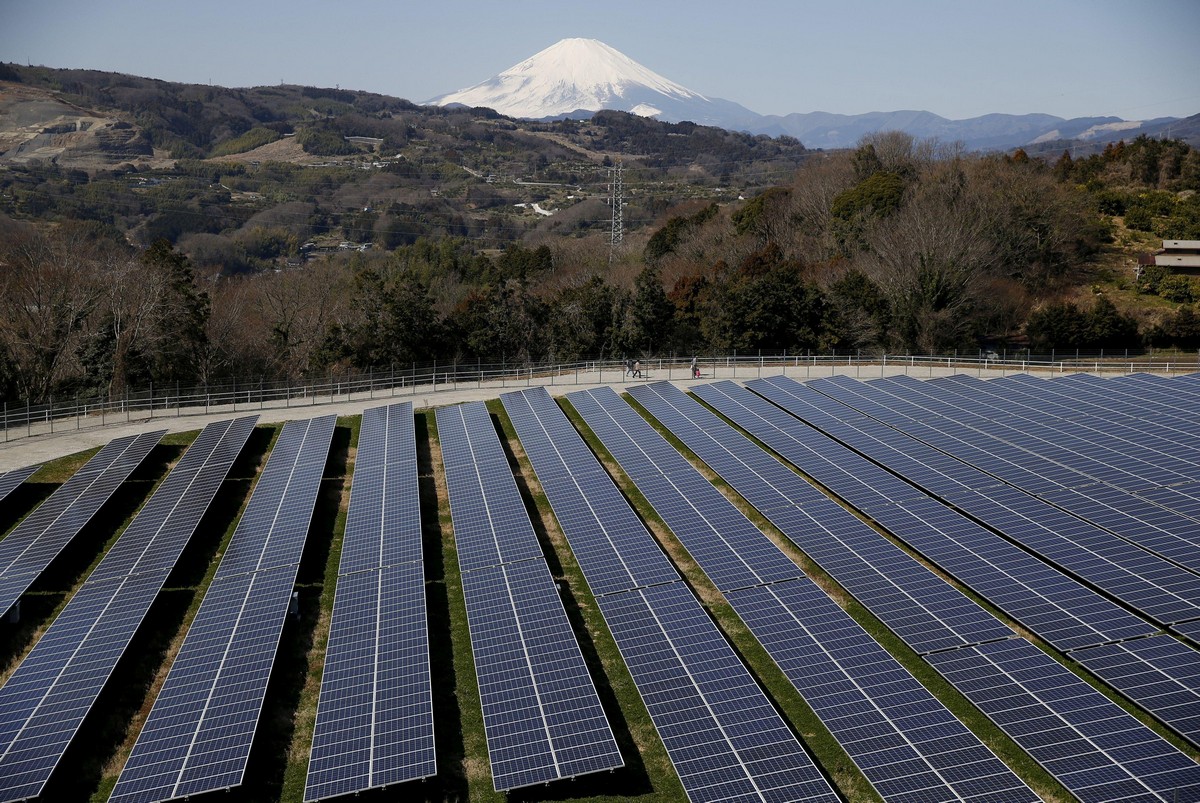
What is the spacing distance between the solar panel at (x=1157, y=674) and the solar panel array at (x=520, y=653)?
33.7 feet

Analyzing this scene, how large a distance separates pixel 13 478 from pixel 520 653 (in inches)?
Answer: 900

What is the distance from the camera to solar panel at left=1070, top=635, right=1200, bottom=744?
16.6 m

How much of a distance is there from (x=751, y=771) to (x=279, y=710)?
1085 centimetres

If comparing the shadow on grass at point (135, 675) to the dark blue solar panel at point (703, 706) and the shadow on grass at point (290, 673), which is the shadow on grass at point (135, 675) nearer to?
the shadow on grass at point (290, 673)

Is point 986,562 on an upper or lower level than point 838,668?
upper

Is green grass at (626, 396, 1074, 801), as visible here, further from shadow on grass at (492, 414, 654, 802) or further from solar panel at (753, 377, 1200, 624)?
shadow on grass at (492, 414, 654, 802)

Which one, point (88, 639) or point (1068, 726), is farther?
point (88, 639)

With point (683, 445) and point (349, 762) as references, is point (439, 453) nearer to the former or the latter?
point (683, 445)

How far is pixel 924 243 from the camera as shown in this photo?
57.3 metres

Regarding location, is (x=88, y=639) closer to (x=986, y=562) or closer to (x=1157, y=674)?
(x=986, y=562)

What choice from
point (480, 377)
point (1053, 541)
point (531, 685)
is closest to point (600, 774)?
point (531, 685)

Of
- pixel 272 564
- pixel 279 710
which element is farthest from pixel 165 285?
pixel 279 710

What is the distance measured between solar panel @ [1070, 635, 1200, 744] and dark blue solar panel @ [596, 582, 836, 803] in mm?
6907

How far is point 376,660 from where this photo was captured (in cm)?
1975
